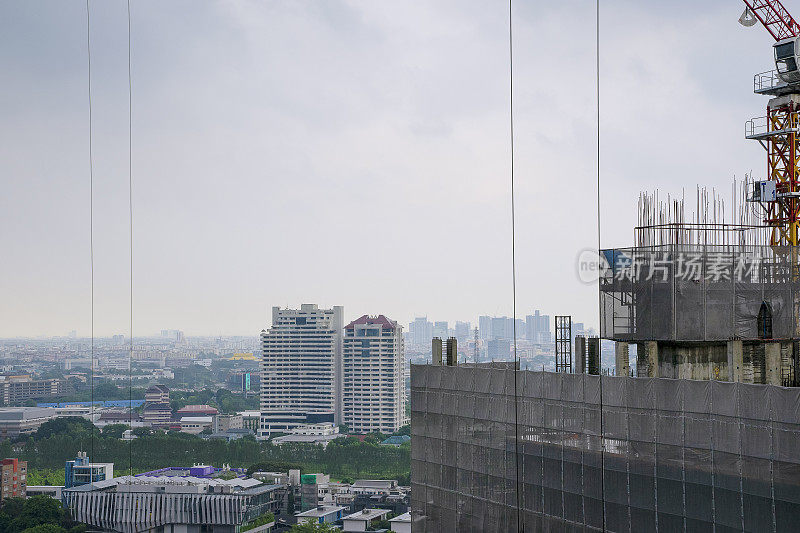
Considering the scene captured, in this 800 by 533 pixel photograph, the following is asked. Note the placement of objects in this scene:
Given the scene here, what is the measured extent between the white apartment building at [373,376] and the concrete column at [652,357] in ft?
300

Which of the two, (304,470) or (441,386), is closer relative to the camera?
(441,386)

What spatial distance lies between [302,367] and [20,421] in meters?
42.4

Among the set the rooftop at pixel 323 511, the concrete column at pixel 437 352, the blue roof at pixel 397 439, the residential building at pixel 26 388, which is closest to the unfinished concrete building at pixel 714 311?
the concrete column at pixel 437 352

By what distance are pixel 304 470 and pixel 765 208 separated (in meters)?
54.7

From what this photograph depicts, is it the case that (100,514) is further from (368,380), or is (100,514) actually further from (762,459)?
(368,380)

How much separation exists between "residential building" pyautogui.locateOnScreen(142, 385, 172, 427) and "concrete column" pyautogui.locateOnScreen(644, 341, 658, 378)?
9289 cm

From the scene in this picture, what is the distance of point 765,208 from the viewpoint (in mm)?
18719

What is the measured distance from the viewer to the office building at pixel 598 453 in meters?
9.93

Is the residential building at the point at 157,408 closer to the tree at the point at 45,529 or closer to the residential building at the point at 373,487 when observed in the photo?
the residential building at the point at 373,487

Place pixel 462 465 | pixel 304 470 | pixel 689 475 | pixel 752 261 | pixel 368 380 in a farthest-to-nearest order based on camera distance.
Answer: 1. pixel 368 380
2. pixel 304 470
3. pixel 462 465
4. pixel 752 261
5. pixel 689 475

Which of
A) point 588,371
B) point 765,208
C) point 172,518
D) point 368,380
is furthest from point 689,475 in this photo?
point 368,380

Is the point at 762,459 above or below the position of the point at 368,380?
above

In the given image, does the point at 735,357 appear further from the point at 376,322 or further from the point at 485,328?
the point at 485,328

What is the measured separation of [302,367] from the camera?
118 m
